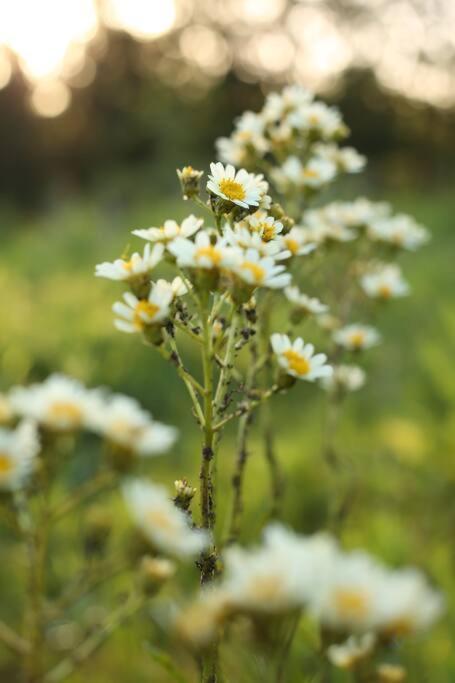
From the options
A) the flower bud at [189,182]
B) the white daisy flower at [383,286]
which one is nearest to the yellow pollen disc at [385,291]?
the white daisy flower at [383,286]

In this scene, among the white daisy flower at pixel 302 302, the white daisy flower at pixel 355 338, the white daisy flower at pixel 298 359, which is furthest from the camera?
the white daisy flower at pixel 355 338

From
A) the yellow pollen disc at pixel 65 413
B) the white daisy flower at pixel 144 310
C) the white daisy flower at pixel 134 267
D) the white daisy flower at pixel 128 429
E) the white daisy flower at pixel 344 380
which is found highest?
the white daisy flower at pixel 344 380

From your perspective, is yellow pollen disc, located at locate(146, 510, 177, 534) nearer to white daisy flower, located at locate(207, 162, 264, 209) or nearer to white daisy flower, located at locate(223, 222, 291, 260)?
white daisy flower, located at locate(223, 222, 291, 260)

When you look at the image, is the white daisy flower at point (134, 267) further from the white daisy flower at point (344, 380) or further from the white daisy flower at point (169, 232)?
the white daisy flower at point (344, 380)

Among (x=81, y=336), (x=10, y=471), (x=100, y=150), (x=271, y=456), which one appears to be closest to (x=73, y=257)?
(x=81, y=336)

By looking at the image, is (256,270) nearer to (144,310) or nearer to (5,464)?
(144,310)

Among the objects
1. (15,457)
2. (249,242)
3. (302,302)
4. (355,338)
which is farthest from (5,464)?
(355,338)

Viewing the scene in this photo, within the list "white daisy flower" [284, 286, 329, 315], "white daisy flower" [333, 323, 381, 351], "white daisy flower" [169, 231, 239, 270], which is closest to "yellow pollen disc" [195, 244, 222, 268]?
"white daisy flower" [169, 231, 239, 270]
